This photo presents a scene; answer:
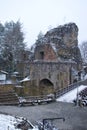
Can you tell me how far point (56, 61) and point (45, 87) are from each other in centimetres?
487

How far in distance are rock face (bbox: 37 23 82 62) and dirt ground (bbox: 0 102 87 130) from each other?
1817 centimetres

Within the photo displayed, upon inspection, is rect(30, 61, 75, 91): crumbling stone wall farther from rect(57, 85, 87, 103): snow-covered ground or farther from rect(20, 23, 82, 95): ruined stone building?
rect(57, 85, 87, 103): snow-covered ground

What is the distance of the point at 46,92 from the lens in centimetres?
3391

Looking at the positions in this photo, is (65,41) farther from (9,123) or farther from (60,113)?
(9,123)

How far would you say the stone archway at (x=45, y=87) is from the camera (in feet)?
112

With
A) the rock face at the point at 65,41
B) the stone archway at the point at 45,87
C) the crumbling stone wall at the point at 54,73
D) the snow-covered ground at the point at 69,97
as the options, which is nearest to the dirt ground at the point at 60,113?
the snow-covered ground at the point at 69,97

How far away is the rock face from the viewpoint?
42.2 metres

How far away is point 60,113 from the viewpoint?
68.0ft

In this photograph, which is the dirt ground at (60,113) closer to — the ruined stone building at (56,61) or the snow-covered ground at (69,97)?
the snow-covered ground at (69,97)

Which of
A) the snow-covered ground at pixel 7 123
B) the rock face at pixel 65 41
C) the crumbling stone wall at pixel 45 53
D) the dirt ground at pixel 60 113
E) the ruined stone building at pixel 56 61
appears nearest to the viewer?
the snow-covered ground at pixel 7 123

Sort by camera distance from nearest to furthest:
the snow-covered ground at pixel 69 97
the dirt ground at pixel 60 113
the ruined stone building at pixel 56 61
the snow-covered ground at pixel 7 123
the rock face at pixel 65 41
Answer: the snow-covered ground at pixel 7 123 → the dirt ground at pixel 60 113 → the snow-covered ground at pixel 69 97 → the ruined stone building at pixel 56 61 → the rock face at pixel 65 41

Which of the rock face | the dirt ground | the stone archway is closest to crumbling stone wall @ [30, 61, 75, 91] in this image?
the stone archway

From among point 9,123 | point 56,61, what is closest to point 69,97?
point 56,61

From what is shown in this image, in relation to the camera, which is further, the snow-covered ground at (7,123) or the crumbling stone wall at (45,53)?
the crumbling stone wall at (45,53)
